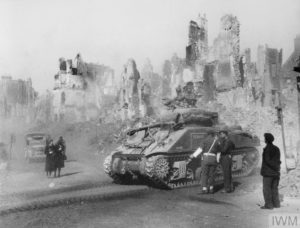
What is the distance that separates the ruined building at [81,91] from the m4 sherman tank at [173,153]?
4109cm

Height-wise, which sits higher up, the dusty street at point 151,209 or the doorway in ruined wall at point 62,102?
the doorway in ruined wall at point 62,102

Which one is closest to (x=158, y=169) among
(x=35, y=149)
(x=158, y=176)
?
(x=158, y=176)

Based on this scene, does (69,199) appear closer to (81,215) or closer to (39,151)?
(81,215)

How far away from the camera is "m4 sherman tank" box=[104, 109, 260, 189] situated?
10570mm

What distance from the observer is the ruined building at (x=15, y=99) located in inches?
1710

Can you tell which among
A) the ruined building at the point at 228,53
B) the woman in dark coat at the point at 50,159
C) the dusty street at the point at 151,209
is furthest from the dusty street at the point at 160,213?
the ruined building at the point at 228,53

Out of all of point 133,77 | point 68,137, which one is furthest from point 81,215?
point 133,77

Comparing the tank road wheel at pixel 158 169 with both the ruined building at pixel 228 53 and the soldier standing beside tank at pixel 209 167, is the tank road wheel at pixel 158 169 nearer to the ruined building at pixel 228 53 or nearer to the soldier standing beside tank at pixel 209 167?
the soldier standing beside tank at pixel 209 167

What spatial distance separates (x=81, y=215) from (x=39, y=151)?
584 inches

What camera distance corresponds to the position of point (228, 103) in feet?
142

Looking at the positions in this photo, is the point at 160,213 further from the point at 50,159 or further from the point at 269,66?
the point at 269,66

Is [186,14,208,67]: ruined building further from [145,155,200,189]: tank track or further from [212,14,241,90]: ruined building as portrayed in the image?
[145,155,200,189]: tank track

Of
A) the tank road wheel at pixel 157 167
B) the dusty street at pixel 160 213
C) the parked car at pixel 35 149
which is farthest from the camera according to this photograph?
the parked car at pixel 35 149

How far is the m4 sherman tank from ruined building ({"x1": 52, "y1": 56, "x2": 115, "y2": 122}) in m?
41.1
